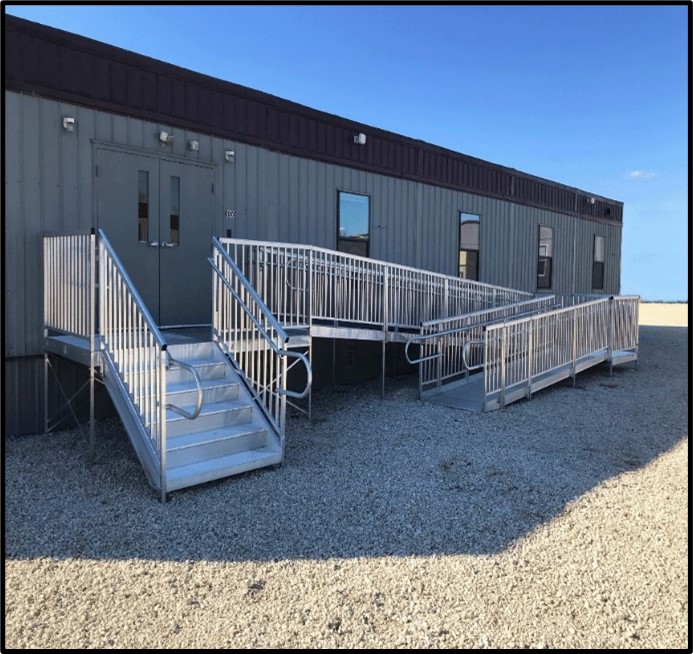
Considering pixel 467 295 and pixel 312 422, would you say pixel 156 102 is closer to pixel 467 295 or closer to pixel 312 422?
pixel 312 422

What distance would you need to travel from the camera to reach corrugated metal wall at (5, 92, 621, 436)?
18.7 ft

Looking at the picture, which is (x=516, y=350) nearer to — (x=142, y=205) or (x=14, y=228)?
(x=142, y=205)

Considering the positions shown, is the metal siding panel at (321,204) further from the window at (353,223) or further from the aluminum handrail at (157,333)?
the aluminum handrail at (157,333)

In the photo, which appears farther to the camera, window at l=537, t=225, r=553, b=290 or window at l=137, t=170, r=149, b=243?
window at l=537, t=225, r=553, b=290

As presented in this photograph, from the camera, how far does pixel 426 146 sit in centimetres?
1023

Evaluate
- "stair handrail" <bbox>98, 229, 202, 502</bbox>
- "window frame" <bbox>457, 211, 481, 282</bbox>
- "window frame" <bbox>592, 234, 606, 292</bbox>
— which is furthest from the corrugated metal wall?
"window frame" <bbox>592, 234, 606, 292</bbox>

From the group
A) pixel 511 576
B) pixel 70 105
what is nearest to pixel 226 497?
pixel 511 576

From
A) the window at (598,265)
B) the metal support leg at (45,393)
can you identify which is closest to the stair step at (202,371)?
the metal support leg at (45,393)

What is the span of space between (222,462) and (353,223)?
535cm

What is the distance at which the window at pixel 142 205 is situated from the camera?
6500 millimetres

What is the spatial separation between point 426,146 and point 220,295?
6.07 meters

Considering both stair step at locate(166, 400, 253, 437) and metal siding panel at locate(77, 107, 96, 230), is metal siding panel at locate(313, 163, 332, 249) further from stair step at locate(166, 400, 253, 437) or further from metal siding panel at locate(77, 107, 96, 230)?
stair step at locate(166, 400, 253, 437)

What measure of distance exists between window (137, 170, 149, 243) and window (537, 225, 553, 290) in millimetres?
10037

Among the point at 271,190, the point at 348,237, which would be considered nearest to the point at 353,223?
the point at 348,237
